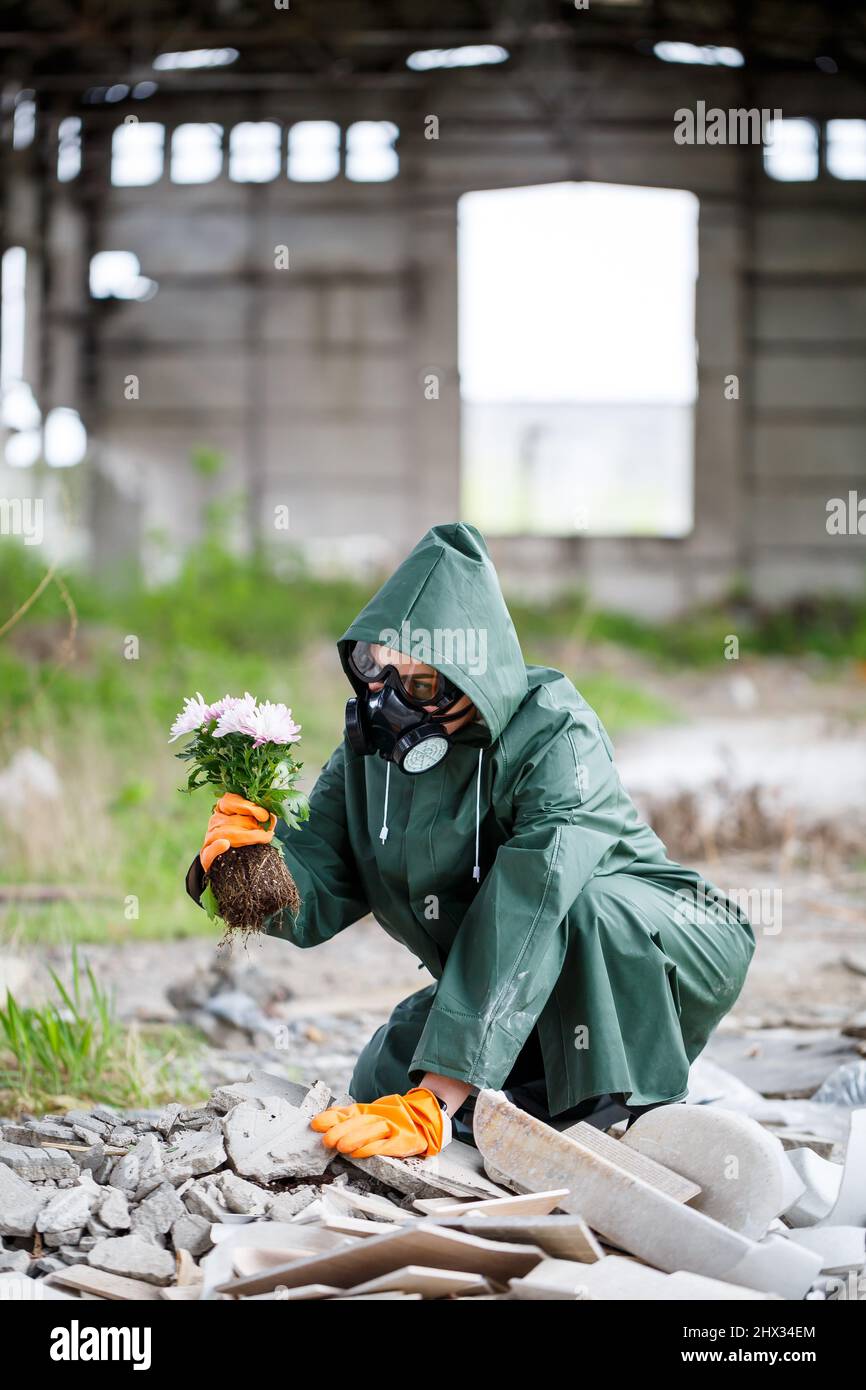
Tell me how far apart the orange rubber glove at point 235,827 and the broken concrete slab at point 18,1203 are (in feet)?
2.04

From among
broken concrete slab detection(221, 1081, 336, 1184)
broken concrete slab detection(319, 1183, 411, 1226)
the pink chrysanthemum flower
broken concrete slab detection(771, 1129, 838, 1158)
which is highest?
the pink chrysanthemum flower

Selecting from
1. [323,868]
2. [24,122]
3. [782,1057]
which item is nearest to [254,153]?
[24,122]

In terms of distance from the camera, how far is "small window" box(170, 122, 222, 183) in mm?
13664

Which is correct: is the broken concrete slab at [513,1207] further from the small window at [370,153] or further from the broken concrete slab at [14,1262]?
the small window at [370,153]

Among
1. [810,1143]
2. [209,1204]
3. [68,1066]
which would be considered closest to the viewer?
[209,1204]

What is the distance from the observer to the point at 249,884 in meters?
2.41

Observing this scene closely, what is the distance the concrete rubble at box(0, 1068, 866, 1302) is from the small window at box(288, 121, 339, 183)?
12904 millimetres

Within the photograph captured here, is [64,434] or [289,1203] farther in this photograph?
[64,434]

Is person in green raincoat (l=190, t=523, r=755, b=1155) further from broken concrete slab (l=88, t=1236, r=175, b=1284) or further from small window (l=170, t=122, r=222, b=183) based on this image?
small window (l=170, t=122, r=222, b=183)

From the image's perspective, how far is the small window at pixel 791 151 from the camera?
540 inches

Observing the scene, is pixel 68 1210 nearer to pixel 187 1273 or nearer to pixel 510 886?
pixel 187 1273

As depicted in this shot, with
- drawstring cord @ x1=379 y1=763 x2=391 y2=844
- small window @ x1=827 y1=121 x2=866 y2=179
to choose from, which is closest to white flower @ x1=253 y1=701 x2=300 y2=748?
drawstring cord @ x1=379 y1=763 x2=391 y2=844

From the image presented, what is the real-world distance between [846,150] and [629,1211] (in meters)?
13.9
